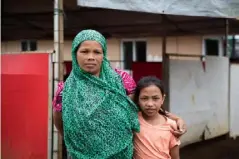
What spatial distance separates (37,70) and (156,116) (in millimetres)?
1316

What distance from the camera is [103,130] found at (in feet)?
6.08

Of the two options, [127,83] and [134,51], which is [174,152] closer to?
[127,83]

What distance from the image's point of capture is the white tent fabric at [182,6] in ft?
11.6

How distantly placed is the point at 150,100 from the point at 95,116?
39cm

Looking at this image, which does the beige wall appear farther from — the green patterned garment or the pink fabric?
the green patterned garment

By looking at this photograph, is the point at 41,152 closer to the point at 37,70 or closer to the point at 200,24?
the point at 37,70

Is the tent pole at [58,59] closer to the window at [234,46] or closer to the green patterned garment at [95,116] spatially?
the green patterned garment at [95,116]

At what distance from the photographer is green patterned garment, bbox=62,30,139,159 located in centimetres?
185

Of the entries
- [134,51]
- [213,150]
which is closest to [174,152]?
[213,150]

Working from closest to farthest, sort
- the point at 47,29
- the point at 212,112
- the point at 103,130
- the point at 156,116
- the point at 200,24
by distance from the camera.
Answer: the point at 103,130 → the point at 156,116 → the point at 212,112 → the point at 200,24 → the point at 47,29

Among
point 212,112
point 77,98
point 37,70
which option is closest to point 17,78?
point 37,70

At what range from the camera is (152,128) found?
2.09m

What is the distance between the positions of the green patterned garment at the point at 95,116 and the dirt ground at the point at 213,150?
153 inches

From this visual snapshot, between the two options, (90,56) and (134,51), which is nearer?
(90,56)
